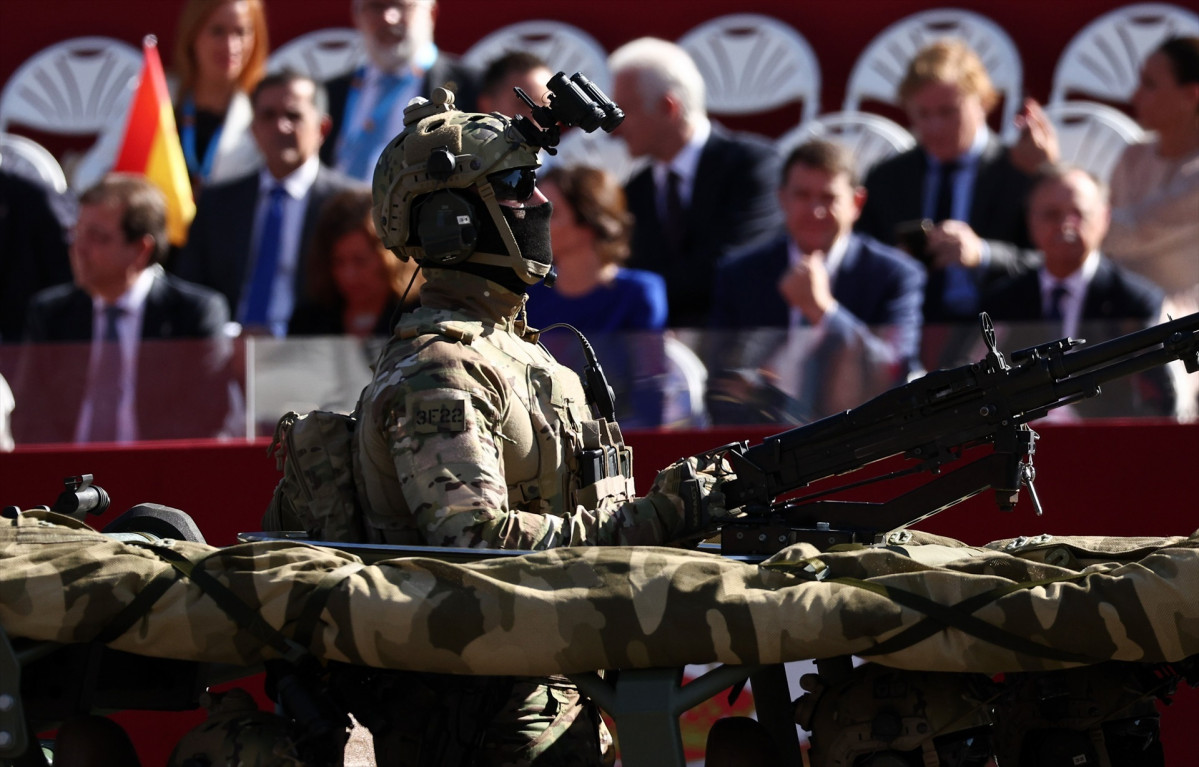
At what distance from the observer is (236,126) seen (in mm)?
9820

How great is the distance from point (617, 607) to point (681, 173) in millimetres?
5011

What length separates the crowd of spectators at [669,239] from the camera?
7633 millimetres

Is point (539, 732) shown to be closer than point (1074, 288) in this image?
Yes

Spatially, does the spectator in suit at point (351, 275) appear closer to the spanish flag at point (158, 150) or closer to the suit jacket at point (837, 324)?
the suit jacket at point (837, 324)

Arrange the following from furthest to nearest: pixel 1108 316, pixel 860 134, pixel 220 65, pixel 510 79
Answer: pixel 860 134, pixel 220 65, pixel 510 79, pixel 1108 316

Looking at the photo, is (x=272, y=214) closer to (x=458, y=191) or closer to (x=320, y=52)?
(x=320, y=52)

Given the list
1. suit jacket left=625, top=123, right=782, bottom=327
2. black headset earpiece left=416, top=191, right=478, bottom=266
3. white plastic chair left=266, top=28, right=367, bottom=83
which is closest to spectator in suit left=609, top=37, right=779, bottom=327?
suit jacket left=625, top=123, right=782, bottom=327

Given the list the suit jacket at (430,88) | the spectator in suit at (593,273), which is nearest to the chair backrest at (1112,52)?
the suit jacket at (430,88)

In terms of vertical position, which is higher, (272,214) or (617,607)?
(272,214)

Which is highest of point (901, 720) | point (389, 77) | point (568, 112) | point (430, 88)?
point (389, 77)

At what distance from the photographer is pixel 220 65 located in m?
9.84

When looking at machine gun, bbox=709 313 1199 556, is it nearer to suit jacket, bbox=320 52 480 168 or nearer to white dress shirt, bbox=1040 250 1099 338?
white dress shirt, bbox=1040 250 1099 338

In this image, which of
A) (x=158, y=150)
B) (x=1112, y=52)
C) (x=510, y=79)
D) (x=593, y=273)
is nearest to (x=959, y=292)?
(x=593, y=273)

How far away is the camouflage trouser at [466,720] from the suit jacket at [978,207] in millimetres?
4077
